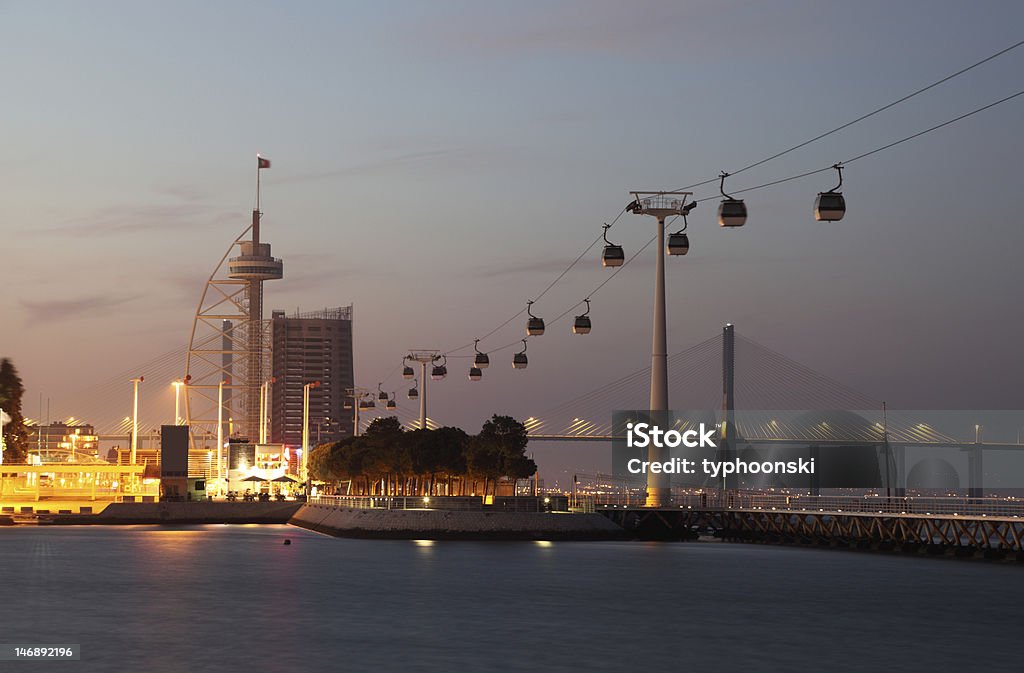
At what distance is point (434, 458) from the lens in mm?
107938

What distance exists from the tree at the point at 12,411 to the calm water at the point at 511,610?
3034 inches

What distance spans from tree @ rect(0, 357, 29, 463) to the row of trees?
30854 millimetres

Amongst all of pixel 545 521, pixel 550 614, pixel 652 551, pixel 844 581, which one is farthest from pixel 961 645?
pixel 545 521

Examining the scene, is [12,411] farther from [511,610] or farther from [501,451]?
[511,610]

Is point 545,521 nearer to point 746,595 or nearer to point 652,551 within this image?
point 652,551

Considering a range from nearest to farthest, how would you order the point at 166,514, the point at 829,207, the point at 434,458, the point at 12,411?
the point at 829,207 → the point at 434,458 → the point at 166,514 → the point at 12,411

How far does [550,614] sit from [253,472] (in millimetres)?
122141

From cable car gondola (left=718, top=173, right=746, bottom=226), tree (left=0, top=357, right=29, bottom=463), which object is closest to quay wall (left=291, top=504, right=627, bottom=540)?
cable car gondola (left=718, top=173, right=746, bottom=226)

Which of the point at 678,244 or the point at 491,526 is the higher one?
the point at 678,244

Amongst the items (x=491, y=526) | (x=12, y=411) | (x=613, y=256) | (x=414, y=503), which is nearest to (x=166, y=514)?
(x=12, y=411)

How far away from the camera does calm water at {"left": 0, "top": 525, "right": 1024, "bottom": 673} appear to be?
1442 inches

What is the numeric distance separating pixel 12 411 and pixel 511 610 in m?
116

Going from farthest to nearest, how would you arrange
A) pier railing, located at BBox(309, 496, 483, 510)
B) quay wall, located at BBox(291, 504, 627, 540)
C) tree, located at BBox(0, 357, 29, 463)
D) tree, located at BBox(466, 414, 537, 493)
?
tree, located at BBox(0, 357, 29, 463), tree, located at BBox(466, 414, 537, 493), pier railing, located at BBox(309, 496, 483, 510), quay wall, located at BBox(291, 504, 627, 540)

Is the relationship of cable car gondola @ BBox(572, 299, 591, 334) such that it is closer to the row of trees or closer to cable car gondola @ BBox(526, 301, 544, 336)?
cable car gondola @ BBox(526, 301, 544, 336)
